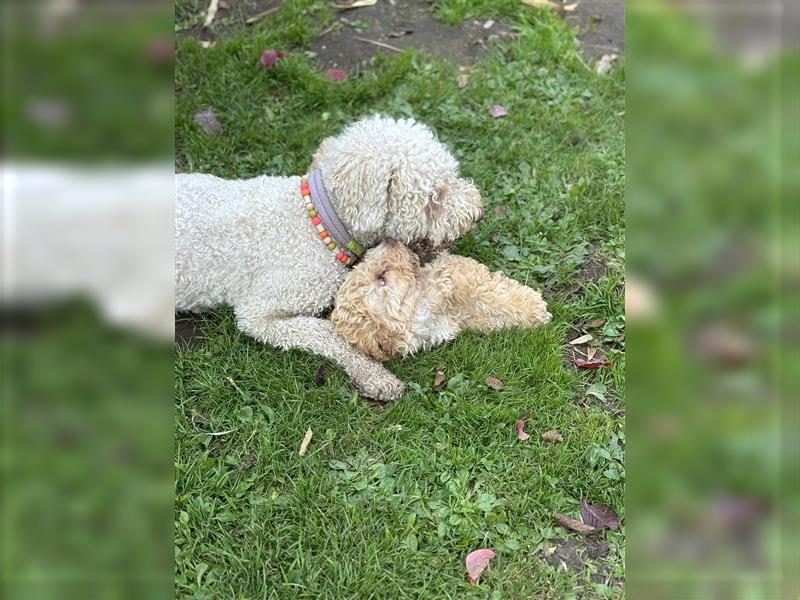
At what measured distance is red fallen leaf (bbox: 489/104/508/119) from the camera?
188 inches

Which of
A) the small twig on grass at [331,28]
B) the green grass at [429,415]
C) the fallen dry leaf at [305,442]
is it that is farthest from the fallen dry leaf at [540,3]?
the fallen dry leaf at [305,442]

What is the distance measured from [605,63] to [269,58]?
2.43 meters

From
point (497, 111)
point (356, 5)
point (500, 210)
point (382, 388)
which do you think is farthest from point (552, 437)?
point (356, 5)

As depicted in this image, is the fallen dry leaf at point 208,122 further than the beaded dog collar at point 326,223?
Yes

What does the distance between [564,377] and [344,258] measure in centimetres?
122

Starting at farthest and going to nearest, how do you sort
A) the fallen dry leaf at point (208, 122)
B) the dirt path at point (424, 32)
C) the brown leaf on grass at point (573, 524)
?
the dirt path at point (424, 32), the fallen dry leaf at point (208, 122), the brown leaf on grass at point (573, 524)

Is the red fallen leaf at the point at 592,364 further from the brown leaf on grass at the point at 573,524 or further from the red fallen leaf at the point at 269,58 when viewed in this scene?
the red fallen leaf at the point at 269,58

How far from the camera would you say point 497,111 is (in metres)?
4.79

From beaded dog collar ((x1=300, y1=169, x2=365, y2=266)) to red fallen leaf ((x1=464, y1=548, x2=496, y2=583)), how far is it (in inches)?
60.1

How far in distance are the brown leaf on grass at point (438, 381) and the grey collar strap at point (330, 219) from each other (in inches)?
28.4

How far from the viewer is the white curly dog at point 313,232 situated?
3.38 metres

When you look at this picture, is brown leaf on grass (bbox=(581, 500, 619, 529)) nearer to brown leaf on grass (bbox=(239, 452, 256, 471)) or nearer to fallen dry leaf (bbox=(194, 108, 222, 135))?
brown leaf on grass (bbox=(239, 452, 256, 471))
